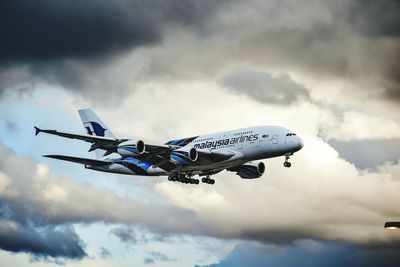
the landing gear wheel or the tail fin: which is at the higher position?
the tail fin

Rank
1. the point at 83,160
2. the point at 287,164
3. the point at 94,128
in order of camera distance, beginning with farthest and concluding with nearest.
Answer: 1. the point at 94,128
2. the point at 83,160
3. the point at 287,164

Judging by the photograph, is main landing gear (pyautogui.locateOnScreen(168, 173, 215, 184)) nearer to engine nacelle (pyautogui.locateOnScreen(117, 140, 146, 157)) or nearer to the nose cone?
engine nacelle (pyautogui.locateOnScreen(117, 140, 146, 157))

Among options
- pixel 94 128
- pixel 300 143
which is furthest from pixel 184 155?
pixel 94 128

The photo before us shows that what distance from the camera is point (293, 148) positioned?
66562mm

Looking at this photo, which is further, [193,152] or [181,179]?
[181,179]

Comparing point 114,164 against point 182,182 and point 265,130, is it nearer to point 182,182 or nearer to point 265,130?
point 182,182

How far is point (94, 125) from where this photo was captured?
8781cm

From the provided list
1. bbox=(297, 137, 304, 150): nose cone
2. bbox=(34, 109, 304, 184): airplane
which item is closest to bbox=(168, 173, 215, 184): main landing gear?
bbox=(34, 109, 304, 184): airplane

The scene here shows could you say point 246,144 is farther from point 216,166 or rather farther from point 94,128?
point 94,128

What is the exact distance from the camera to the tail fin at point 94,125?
86562mm

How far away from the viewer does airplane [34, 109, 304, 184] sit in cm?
6738

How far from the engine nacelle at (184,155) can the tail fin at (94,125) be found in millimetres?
18784

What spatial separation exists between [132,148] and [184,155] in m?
5.69

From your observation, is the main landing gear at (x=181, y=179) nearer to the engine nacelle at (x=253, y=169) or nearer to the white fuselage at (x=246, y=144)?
the white fuselage at (x=246, y=144)
